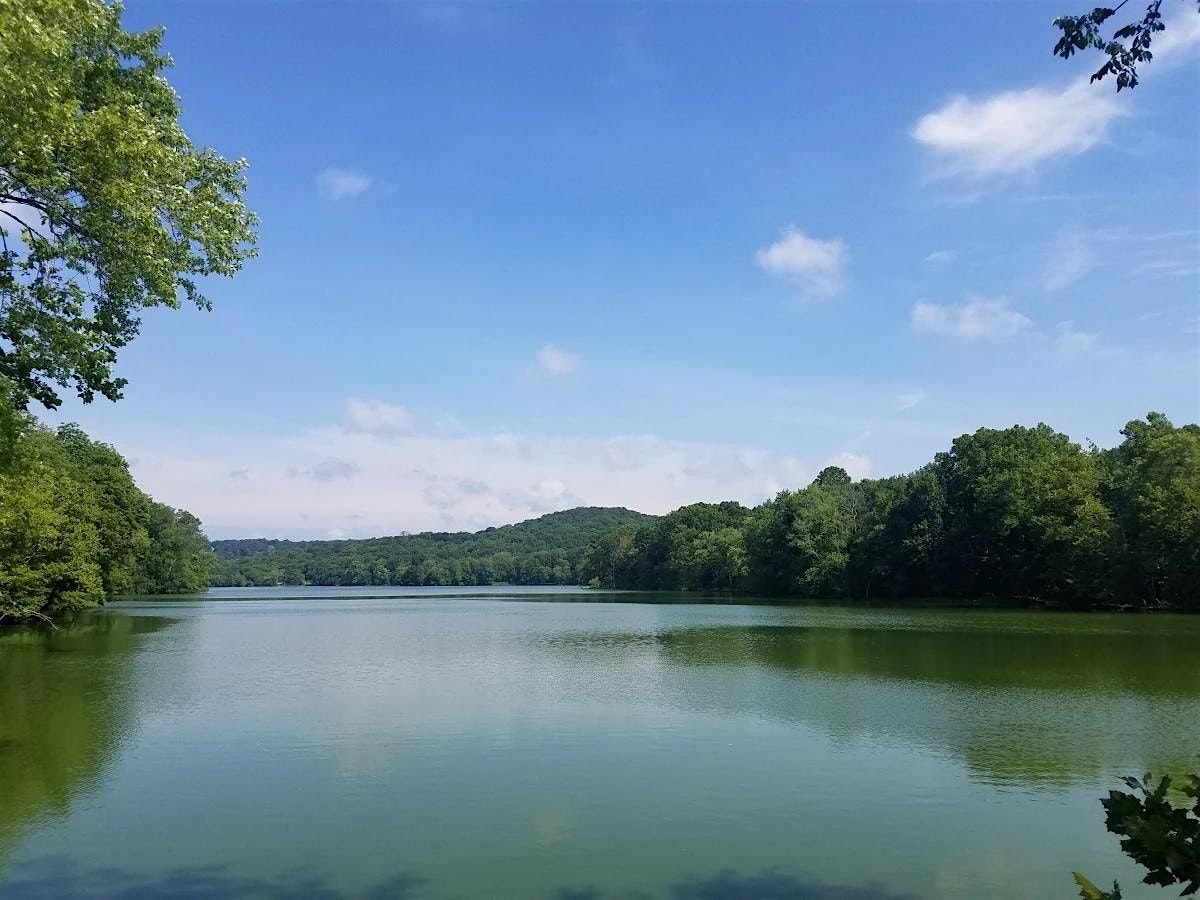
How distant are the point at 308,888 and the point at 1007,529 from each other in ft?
207

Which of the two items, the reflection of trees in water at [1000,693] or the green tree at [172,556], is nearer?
the reflection of trees in water at [1000,693]

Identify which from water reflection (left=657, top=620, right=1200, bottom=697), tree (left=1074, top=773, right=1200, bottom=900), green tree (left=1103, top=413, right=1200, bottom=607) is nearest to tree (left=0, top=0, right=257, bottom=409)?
tree (left=1074, top=773, right=1200, bottom=900)

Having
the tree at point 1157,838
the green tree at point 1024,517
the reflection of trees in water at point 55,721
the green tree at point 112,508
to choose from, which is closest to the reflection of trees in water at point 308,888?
the reflection of trees in water at point 55,721

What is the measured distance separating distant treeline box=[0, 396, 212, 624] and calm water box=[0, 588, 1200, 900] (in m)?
4.91

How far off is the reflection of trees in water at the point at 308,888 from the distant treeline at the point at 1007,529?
50031 millimetres

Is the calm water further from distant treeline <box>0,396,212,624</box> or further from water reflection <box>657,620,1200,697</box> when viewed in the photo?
distant treeline <box>0,396,212,624</box>

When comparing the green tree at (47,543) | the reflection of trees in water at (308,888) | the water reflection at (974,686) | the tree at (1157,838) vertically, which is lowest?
the reflection of trees in water at (308,888)

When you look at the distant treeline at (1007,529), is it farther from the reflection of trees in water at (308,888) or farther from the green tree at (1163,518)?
the reflection of trees in water at (308,888)

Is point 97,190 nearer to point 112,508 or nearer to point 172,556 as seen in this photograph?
point 112,508

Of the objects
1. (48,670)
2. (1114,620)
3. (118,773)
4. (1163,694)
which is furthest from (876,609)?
(118,773)

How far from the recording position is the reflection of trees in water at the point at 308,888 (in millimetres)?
8359

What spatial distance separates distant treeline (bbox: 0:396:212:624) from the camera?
21.4m

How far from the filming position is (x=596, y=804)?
1156 cm

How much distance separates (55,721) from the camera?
1759 centimetres
